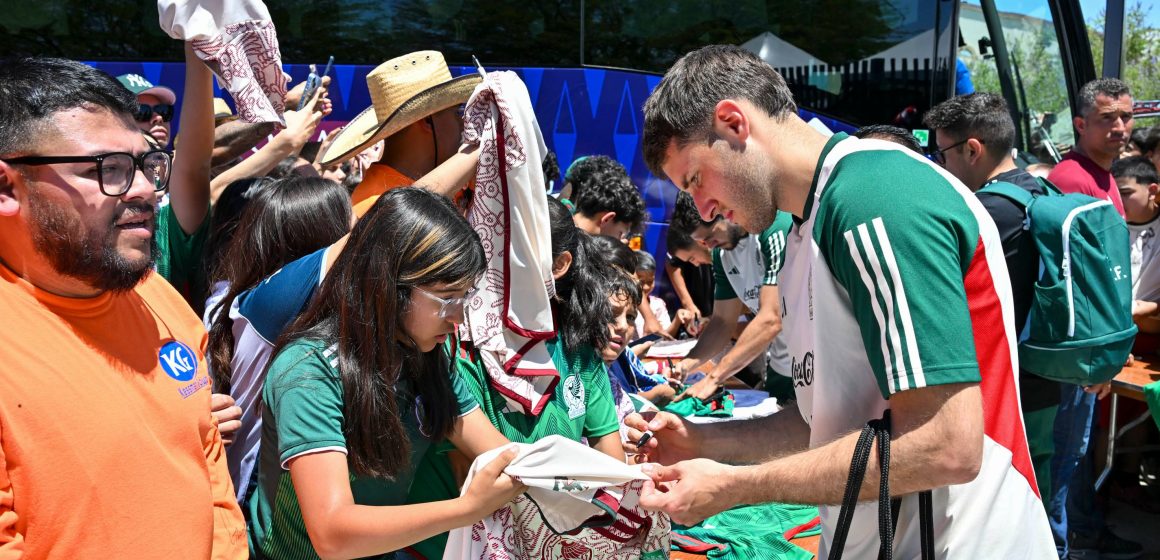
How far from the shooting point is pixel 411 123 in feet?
11.0

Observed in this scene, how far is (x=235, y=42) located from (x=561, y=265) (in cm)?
109

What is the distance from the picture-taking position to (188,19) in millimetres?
2498

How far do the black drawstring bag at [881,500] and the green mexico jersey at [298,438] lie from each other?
982 mm

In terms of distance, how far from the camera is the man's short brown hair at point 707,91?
1.79 meters

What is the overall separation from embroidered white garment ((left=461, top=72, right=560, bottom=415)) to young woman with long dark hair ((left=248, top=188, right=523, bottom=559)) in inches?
9.5

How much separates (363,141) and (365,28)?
3.37 metres

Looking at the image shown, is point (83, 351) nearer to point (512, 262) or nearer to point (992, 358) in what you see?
point (512, 262)

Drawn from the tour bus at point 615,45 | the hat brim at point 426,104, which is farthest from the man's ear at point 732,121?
the tour bus at point 615,45

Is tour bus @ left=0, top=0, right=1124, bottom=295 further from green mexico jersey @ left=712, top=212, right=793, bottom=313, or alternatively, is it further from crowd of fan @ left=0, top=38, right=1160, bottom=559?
crowd of fan @ left=0, top=38, right=1160, bottom=559

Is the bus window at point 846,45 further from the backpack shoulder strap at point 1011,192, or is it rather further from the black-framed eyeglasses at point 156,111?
the backpack shoulder strap at point 1011,192

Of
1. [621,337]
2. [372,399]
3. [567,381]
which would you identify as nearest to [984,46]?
[621,337]

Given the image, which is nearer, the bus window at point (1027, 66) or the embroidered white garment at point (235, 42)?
the embroidered white garment at point (235, 42)

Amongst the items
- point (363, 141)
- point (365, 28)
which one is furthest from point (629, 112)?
point (363, 141)

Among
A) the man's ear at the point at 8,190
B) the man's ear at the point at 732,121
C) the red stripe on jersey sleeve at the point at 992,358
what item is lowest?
the red stripe on jersey sleeve at the point at 992,358
